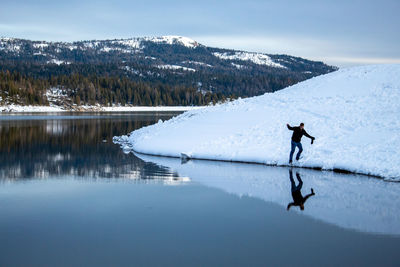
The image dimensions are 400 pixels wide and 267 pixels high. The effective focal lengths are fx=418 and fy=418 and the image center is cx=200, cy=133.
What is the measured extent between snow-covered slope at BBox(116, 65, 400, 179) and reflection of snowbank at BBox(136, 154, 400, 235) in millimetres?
1681

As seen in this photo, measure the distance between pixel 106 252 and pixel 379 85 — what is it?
100 ft

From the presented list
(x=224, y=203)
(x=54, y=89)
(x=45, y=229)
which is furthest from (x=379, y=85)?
(x=54, y=89)

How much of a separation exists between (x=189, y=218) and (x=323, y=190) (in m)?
6.62

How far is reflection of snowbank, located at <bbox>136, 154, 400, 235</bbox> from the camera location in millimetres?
12008

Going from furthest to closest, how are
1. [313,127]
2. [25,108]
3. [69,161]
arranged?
[25,108]
[313,127]
[69,161]

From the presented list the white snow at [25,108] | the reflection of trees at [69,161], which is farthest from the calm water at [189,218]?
the white snow at [25,108]

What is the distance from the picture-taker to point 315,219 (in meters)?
11.9

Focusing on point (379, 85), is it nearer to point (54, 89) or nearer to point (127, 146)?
point (127, 146)

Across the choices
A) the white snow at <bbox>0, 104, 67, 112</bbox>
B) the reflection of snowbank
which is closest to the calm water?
the reflection of snowbank

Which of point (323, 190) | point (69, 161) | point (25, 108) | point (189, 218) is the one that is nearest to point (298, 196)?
point (323, 190)

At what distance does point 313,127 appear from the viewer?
90.0 ft

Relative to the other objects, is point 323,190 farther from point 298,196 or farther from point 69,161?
point 69,161

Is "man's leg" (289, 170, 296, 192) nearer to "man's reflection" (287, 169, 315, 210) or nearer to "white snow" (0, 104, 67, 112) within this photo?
"man's reflection" (287, 169, 315, 210)

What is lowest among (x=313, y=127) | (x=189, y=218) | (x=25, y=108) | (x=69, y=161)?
(x=189, y=218)
